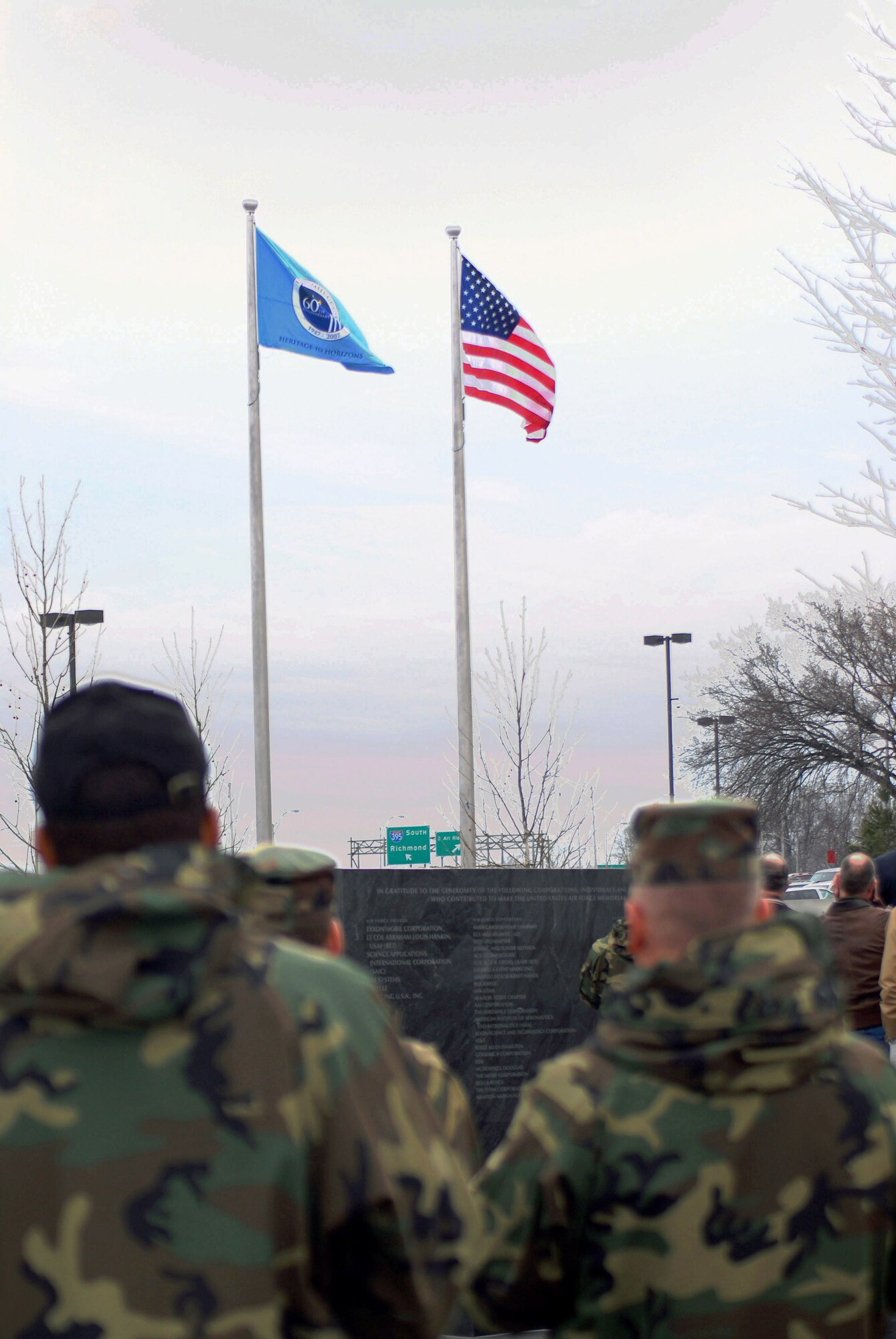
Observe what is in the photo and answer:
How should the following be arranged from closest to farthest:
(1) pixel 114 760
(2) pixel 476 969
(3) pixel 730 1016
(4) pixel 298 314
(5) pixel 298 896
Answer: (1) pixel 114 760
(3) pixel 730 1016
(5) pixel 298 896
(2) pixel 476 969
(4) pixel 298 314

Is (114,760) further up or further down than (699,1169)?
further up

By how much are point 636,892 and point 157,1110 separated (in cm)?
91

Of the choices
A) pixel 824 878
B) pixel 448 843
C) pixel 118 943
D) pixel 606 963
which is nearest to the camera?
pixel 118 943

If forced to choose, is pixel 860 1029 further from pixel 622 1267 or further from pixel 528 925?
pixel 622 1267

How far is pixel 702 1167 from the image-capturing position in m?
2.15

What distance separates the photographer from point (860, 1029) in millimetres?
7996

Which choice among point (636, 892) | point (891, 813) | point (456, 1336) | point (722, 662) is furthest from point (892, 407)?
point (636, 892)

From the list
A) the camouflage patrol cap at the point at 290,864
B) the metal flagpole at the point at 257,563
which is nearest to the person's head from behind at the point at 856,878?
the camouflage patrol cap at the point at 290,864

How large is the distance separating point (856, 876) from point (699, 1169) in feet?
19.5

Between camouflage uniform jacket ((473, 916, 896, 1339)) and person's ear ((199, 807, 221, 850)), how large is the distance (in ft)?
2.14

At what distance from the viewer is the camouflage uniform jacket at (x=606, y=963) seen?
6.91 m

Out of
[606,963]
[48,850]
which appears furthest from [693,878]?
[606,963]

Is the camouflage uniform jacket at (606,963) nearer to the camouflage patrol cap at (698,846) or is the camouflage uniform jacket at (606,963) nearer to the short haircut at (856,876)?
the short haircut at (856,876)

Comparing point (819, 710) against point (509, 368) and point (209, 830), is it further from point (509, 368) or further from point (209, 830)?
point (209, 830)
